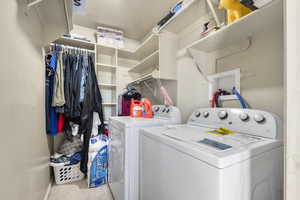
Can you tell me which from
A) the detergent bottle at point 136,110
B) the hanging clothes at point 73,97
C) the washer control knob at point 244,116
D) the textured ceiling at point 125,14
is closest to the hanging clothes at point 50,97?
the hanging clothes at point 73,97

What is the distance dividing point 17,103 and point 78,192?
56.0 inches

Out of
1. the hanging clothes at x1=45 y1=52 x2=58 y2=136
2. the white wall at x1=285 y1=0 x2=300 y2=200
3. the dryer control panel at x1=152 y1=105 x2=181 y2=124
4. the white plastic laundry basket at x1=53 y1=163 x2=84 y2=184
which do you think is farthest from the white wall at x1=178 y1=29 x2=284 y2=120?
the white plastic laundry basket at x1=53 y1=163 x2=84 y2=184

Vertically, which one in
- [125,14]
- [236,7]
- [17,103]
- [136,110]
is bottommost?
[136,110]

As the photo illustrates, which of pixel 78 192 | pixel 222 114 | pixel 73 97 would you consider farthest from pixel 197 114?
pixel 78 192

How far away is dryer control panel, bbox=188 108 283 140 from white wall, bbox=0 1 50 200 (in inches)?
51.8

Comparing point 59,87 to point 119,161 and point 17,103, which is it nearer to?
point 17,103

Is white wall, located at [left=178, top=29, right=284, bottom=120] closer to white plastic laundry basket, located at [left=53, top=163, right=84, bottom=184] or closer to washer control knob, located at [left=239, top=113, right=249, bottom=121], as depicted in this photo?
washer control knob, located at [left=239, top=113, right=249, bottom=121]

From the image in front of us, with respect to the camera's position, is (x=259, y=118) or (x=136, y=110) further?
(x=136, y=110)

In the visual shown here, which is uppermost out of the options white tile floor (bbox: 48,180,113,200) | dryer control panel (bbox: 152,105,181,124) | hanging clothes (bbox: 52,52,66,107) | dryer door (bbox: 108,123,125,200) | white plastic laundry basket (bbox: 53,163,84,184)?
hanging clothes (bbox: 52,52,66,107)

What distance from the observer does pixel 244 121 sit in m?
0.87

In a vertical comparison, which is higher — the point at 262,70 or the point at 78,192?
the point at 262,70

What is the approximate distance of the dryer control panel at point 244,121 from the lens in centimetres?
74

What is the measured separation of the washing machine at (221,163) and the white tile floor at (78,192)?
0.94m

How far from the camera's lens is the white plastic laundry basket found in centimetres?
176
